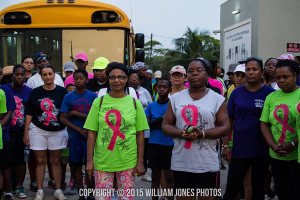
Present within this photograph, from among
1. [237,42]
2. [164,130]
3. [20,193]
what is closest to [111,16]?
[20,193]

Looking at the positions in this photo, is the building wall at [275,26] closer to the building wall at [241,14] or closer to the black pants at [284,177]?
the building wall at [241,14]

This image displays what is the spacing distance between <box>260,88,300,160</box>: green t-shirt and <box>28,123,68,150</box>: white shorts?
121 inches

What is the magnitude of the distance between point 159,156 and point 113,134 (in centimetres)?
149

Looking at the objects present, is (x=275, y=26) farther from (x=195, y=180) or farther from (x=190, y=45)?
(x=190, y=45)

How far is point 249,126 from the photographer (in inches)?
212

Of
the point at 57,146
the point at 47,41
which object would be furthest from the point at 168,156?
the point at 47,41

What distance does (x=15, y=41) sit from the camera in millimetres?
9641

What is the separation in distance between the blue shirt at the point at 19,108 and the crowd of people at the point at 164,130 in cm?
1

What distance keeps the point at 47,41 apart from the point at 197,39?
32215mm

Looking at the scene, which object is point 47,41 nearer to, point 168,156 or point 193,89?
point 168,156

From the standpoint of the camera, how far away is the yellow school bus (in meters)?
9.52

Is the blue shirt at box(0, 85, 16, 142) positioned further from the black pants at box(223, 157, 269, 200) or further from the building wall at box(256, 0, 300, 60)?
the building wall at box(256, 0, 300, 60)

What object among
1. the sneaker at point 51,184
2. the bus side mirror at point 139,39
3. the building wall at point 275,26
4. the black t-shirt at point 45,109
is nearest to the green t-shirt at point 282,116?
the black t-shirt at point 45,109

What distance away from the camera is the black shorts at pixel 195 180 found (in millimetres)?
4441
